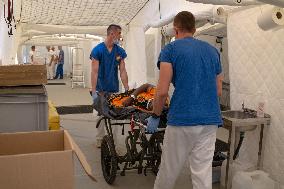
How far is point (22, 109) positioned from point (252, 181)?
6.28ft

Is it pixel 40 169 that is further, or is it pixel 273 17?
pixel 273 17

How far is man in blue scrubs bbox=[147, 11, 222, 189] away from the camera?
2107mm

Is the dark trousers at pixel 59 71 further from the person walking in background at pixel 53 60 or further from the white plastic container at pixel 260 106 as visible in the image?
the white plastic container at pixel 260 106

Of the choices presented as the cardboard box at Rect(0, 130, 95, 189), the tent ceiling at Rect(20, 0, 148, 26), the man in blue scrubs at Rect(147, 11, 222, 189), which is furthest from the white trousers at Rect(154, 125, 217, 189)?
the tent ceiling at Rect(20, 0, 148, 26)

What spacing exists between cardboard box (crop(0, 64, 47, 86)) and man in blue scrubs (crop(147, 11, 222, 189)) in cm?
82

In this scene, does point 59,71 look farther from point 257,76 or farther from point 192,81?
point 192,81

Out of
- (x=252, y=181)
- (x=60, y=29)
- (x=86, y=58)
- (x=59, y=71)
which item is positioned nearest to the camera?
(x=252, y=181)

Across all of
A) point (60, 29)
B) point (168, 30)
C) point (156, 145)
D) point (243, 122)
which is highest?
point (60, 29)

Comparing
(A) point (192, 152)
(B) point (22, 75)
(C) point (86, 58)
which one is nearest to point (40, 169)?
(B) point (22, 75)

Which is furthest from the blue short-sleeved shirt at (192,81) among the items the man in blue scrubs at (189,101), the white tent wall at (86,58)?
the white tent wall at (86,58)

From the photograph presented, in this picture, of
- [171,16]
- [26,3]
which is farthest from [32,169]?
[26,3]

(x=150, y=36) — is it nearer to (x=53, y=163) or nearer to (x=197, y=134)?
(x=197, y=134)

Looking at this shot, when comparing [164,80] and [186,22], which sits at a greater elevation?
[186,22]

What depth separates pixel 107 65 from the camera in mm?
3943
